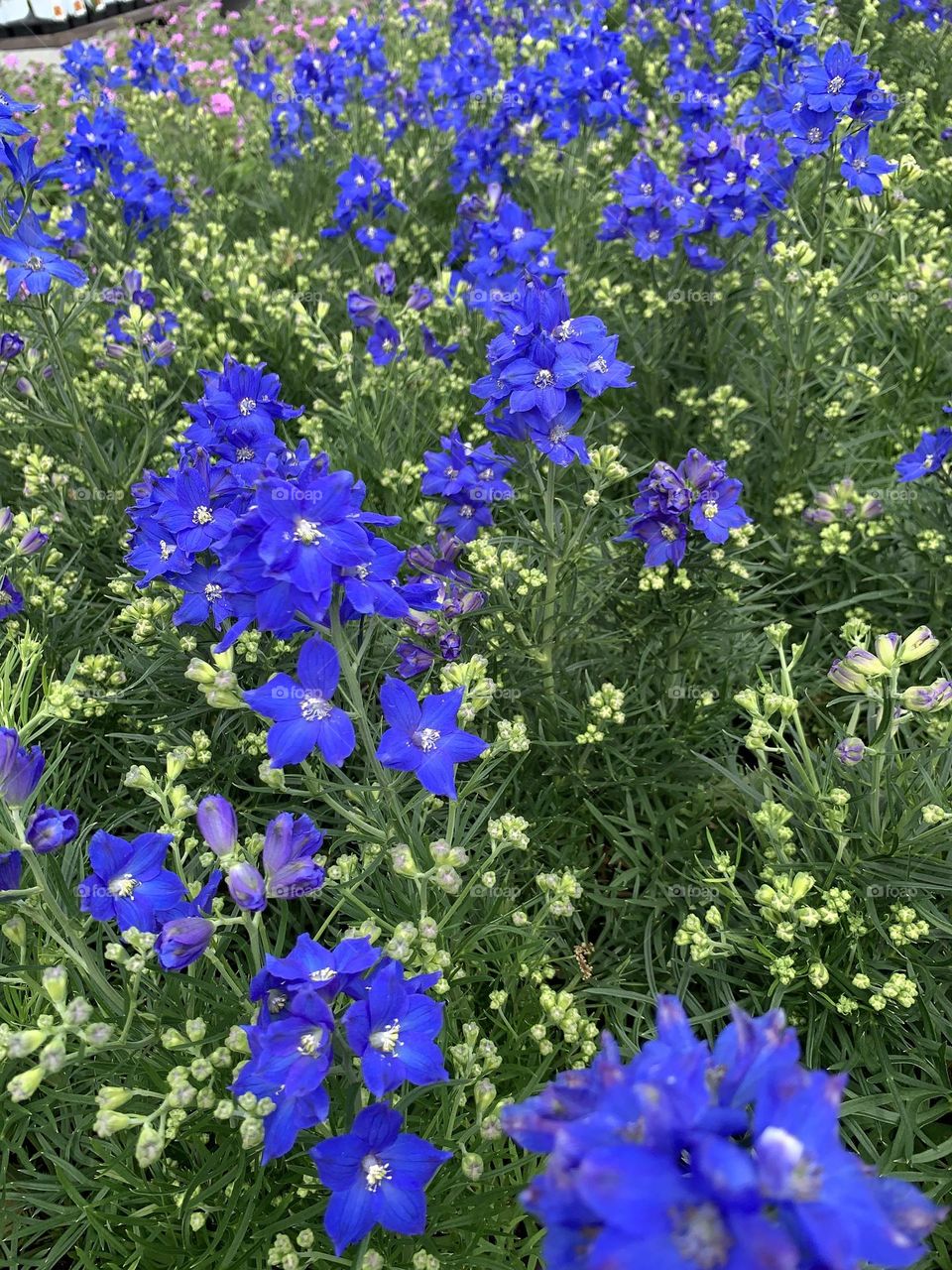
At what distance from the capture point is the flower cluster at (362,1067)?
154 centimetres

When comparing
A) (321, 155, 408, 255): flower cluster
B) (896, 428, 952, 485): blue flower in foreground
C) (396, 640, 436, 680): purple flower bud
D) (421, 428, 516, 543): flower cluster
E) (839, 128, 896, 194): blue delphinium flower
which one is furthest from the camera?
(321, 155, 408, 255): flower cluster

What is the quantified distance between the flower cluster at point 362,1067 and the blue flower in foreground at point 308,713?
38 centimetres

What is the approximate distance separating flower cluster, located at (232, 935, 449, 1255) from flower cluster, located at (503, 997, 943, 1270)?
0.59 meters

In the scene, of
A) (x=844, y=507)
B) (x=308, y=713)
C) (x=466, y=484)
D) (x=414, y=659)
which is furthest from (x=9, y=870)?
(x=844, y=507)

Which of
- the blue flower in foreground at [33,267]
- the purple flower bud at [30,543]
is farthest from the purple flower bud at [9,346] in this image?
the purple flower bud at [30,543]

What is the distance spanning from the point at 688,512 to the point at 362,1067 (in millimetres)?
1944

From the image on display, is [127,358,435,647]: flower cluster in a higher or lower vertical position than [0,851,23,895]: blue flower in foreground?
higher

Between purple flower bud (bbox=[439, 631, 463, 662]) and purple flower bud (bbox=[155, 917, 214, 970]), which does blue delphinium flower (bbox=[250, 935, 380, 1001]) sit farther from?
purple flower bud (bbox=[439, 631, 463, 662])

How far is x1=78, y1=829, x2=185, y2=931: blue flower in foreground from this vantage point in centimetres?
194

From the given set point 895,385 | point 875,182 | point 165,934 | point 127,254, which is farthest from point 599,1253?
point 127,254

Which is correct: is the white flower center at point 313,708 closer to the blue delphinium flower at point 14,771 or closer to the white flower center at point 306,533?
the white flower center at point 306,533

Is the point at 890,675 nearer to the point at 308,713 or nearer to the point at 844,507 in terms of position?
the point at 308,713

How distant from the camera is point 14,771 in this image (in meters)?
1.88

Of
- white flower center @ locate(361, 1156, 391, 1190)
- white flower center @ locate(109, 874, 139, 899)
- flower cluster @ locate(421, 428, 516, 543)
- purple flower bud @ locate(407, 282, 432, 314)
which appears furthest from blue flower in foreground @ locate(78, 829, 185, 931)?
purple flower bud @ locate(407, 282, 432, 314)
